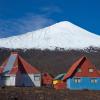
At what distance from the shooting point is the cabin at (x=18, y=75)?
61.3m

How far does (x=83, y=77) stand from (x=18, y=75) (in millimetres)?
8160

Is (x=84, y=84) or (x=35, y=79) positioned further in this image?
(x=35, y=79)

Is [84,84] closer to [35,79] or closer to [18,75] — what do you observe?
[35,79]

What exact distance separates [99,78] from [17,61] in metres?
10.9

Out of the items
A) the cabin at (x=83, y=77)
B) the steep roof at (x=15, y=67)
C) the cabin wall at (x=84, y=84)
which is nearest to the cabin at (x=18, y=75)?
the steep roof at (x=15, y=67)

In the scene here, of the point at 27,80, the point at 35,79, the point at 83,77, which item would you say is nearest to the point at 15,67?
the point at 27,80

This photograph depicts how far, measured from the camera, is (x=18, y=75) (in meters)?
62.7

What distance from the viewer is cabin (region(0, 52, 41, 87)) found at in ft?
201

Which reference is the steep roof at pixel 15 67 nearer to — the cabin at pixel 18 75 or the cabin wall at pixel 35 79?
the cabin at pixel 18 75

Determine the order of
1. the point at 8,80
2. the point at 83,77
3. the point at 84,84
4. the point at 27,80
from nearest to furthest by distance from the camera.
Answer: the point at 8,80 < the point at 84,84 < the point at 83,77 < the point at 27,80

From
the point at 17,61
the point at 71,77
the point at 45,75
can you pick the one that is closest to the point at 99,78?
the point at 71,77

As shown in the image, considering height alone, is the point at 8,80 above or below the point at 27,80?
below

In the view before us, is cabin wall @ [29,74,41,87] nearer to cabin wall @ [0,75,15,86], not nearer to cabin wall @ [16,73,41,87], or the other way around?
cabin wall @ [16,73,41,87]

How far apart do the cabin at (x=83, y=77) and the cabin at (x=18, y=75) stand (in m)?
4.21
